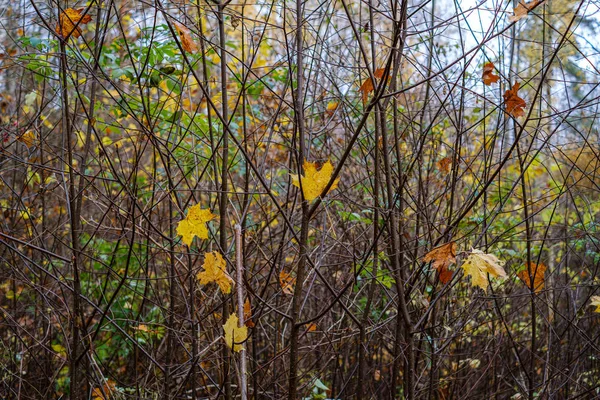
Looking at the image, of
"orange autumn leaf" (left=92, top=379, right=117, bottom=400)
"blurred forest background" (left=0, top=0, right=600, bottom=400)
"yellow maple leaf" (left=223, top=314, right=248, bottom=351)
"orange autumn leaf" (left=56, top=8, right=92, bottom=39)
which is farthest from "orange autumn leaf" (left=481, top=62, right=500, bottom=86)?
"orange autumn leaf" (left=92, top=379, right=117, bottom=400)

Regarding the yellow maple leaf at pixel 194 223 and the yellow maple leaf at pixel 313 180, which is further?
the yellow maple leaf at pixel 194 223

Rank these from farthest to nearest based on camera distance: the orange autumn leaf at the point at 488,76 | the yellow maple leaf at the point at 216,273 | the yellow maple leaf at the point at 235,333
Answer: the orange autumn leaf at the point at 488,76 < the yellow maple leaf at the point at 216,273 < the yellow maple leaf at the point at 235,333

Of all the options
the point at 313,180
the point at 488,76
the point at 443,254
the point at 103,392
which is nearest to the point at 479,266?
the point at 443,254

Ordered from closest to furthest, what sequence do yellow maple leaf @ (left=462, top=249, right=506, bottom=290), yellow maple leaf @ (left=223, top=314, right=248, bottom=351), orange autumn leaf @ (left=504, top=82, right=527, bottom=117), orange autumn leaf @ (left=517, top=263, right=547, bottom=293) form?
yellow maple leaf @ (left=223, top=314, right=248, bottom=351)
yellow maple leaf @ (left=462, top=249, right=506, bottom=290)
orange autumn leaf @ (left=504, top=82, right=527, bottom=117)
orange autumn leaf @ (left=517, top=263, right=547, bottom=293)

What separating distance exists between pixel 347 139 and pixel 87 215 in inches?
124

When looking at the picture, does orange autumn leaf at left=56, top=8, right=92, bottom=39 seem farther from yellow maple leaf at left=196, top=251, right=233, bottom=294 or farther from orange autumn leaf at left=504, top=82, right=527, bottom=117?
orange autumn leaf at left=504, top=82, right=527, bottom=117

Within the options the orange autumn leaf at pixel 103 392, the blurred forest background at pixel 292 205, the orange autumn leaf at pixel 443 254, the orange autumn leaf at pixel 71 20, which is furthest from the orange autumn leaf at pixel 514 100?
the orange autumn leaf at pixel 103 392

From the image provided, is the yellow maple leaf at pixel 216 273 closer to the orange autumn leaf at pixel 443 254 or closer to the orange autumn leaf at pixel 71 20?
the orange autumn leaf at pixel 443 254

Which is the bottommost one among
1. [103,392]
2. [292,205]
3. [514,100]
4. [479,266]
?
[103,392]

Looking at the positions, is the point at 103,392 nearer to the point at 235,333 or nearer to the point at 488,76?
the point at 235,333

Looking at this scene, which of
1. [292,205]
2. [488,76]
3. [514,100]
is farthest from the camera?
[292,205]

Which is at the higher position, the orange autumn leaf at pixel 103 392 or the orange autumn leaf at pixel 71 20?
the orange autumn leaf at pixel 71 20

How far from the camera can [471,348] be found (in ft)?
13.9

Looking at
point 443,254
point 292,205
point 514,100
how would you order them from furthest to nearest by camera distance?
1. point 292,205
2. point 514,100
3. point 443,254
